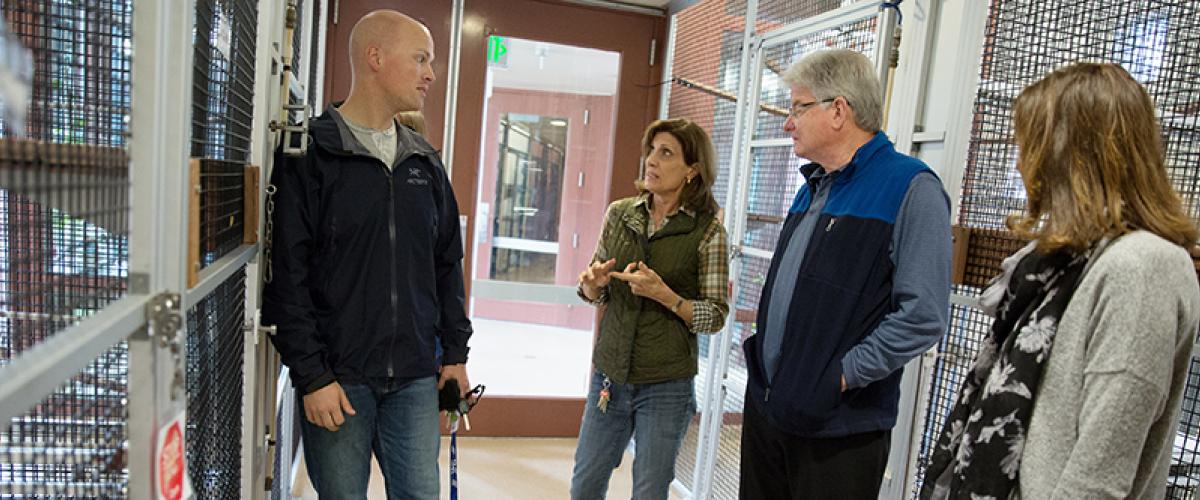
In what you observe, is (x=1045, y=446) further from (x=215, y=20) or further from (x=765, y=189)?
(x=765, y=189)

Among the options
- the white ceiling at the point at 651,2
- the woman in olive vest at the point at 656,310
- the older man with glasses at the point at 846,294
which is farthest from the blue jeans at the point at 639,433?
the white ceiling at the point at 651,2

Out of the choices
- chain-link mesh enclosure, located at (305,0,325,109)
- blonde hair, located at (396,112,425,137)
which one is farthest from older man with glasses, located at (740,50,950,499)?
chain-link mesh enclosure, located at (305,0,325,109)

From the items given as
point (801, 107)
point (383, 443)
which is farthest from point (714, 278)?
point (383, 443)

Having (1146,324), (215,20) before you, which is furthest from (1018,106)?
(215,20)

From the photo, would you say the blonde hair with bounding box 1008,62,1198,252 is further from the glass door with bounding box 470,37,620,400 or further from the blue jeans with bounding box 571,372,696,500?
the glass door with bounding box 470,37,620,400

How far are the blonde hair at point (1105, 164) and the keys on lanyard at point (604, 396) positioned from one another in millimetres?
1282

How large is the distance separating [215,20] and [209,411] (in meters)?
0.70

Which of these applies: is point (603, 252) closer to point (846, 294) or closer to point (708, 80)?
point (846, 294)

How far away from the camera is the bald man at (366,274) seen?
1.50 metres

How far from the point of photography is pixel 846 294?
1481mm

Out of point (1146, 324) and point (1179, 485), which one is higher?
point (1146, 324)

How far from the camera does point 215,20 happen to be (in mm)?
1168

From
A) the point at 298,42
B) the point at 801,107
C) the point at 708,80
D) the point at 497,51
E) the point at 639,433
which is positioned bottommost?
the point at 639,433

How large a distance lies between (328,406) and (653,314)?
36.4 inches
